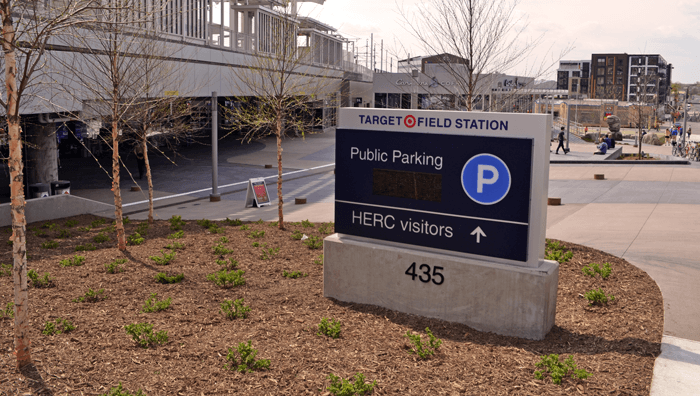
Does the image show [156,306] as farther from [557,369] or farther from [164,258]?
[557,369]

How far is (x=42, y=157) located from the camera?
64.3ft

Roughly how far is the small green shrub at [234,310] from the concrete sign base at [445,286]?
1334 millimetres

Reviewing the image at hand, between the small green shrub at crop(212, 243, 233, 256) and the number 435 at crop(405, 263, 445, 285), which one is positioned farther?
the small green shrub at crop(212, 243, 233, 256)

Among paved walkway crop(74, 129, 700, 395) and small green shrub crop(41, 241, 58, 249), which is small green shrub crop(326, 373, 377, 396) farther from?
small green shrub crop(41, 241, 58, 249)

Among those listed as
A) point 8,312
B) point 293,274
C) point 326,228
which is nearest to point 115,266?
point 8,312

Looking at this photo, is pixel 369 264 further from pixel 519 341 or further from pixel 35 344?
pixel 35 344

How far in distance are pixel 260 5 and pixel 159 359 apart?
122 ft

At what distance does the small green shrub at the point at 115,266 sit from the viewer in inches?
372

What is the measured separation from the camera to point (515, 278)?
22.0 ft

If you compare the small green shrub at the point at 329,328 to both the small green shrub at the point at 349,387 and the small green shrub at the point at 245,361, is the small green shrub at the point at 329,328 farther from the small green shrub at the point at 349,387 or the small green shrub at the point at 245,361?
the small green shrub at the point at 349,387

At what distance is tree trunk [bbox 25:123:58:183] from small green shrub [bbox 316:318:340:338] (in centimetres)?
1636

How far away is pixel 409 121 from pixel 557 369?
3.55m

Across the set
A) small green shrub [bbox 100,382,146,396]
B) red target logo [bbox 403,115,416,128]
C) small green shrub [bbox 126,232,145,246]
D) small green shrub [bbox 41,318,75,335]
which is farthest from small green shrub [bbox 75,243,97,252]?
red target logo [bbox 403,115,416,128]

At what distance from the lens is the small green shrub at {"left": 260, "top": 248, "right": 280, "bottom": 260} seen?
10513mm
